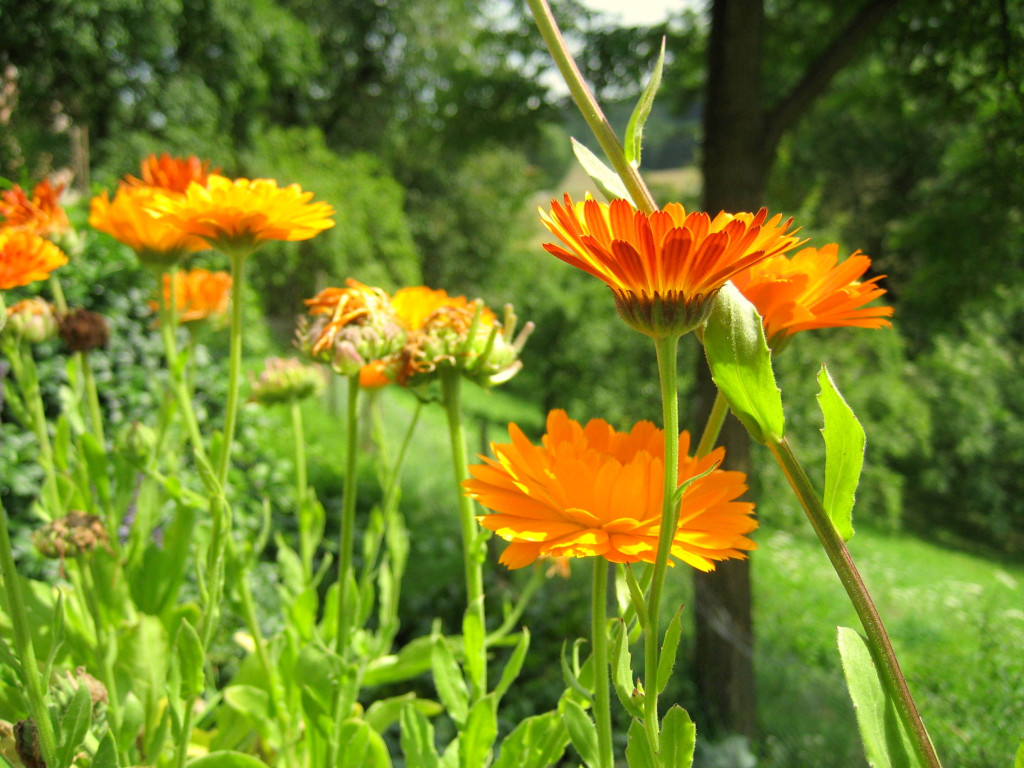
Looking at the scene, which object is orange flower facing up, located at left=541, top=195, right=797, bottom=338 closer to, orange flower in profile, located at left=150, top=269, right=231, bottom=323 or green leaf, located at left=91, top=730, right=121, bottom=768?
green leaf, located at left=91, top=730, right=121, bottom=768

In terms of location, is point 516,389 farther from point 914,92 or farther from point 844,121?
point 914,92

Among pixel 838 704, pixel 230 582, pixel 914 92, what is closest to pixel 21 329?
pixel 230 582

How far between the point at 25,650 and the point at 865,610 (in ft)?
1.29

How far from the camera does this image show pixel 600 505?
34 centimetres

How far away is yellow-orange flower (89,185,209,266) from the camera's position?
60cm

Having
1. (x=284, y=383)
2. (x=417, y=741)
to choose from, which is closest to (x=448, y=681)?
(x=417, y=741)

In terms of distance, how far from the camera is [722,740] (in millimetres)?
1922

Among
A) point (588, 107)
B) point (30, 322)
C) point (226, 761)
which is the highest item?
point (588, 107)

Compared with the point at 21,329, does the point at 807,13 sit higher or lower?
higher

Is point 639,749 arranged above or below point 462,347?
below

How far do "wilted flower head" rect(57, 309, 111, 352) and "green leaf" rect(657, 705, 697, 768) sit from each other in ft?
2.24

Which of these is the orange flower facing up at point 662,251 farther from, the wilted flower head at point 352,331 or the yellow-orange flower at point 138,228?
the yellow-orange flower at point 138,228

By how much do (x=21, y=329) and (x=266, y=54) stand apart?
20.1ft

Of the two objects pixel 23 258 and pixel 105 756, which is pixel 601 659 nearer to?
pixel 105 756
